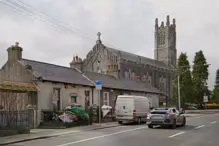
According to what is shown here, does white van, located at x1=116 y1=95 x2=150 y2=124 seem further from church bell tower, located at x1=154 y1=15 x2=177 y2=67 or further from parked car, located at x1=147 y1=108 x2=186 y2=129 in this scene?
church bell tower, located at x1=154 y1=15 x2=177 y2=67

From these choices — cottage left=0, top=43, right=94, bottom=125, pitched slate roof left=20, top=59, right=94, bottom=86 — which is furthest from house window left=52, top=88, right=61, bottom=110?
pitched slate roof left=20, top=59, right=94, bottom=86

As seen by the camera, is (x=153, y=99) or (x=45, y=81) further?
(x=153, y=99)

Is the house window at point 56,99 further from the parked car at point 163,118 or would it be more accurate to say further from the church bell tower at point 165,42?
the church bell tower at point 165,42

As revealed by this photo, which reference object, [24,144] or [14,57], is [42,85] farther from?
[24,144]

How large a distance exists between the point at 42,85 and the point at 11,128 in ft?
19.8

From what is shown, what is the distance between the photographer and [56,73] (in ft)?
87.4

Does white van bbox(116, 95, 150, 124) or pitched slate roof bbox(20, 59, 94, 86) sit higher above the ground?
pitched slate roof bbox(20, 59, 94, 86)

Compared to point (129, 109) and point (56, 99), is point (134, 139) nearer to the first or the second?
point (129, 109)

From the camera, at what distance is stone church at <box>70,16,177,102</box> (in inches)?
2788

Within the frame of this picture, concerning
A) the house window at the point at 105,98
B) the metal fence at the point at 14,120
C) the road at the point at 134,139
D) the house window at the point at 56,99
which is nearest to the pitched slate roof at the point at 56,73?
the house window at the point at 56,99

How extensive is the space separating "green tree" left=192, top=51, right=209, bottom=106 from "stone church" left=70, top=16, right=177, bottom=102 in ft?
36.7

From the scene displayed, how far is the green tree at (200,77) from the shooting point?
224 feet

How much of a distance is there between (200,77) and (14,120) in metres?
57.6

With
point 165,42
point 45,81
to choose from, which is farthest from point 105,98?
point 165,42
